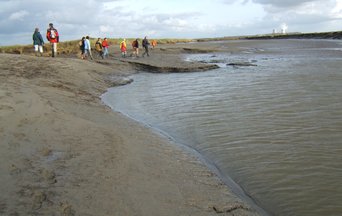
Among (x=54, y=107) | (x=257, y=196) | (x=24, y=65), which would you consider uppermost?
(x=24, y=65)

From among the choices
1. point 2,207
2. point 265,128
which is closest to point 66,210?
point 2,207

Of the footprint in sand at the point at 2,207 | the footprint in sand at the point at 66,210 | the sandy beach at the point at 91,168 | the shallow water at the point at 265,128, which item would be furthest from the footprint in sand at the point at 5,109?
the footprint in sand at the point at 66,210

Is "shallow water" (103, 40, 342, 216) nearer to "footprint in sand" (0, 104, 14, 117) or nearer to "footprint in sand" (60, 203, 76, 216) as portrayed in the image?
"footprint in sand" (60, 203, 76, 216)

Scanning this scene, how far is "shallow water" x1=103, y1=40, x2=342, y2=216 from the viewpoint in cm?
541

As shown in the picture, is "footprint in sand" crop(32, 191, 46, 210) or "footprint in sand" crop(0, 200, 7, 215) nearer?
"footprint in sand" crop(0, 200, 7, 215)

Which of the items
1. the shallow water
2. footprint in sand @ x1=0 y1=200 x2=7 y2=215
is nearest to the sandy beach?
footprint in sand @ x1=0 y1=200 x2=7 y2=215

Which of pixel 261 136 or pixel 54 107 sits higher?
pixel 54 107

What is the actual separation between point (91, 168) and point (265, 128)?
15.0 feet

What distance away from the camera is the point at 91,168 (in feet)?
17.7

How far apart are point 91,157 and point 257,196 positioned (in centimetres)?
267

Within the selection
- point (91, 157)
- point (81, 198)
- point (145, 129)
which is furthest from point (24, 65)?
point (81, 198)

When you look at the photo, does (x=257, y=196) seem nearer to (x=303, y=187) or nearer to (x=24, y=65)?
(x=303, y=187)

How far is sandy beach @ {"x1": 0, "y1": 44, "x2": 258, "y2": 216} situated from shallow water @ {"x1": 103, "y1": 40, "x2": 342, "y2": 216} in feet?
2.20

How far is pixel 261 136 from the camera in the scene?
7883mm
